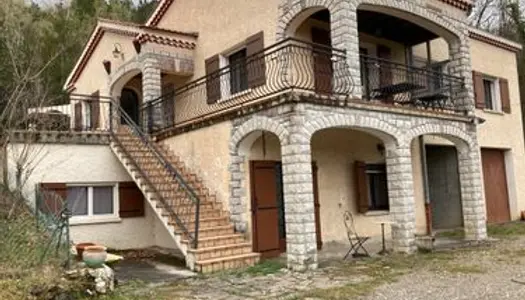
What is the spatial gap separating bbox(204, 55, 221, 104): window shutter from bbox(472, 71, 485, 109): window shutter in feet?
29.5

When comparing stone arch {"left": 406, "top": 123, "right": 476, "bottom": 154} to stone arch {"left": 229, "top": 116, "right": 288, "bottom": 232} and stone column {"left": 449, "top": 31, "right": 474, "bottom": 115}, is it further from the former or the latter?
stone arch {"left": 229, "top": 116, "right": 288, "bottom": 232}

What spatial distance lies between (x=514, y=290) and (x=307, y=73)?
6637 mm

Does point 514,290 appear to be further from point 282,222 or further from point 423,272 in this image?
point 282,222

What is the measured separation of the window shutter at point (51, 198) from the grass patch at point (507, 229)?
471 inches

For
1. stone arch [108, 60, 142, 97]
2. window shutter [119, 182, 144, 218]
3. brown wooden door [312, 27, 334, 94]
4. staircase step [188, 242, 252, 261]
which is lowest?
staircase step [188, 242, 252, 261]

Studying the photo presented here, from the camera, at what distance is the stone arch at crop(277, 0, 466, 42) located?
35.8 ft

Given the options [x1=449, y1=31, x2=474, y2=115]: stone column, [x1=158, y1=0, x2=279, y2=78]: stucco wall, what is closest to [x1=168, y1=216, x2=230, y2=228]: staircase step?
[x1=158, y1=0, x2=279, y2=78]: stucco wall

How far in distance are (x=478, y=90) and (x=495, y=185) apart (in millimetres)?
3639

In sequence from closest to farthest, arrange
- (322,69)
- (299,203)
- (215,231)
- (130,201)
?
(299,203) < (215,231) < (322,69) < (130,201)

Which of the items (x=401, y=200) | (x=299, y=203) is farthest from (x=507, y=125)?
(x=299, y=203)

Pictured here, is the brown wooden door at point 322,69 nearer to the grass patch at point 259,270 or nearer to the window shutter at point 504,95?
the grass patch at point 259,270

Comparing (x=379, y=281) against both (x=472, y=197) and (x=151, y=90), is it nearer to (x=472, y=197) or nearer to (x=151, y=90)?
(x=472, y=197)

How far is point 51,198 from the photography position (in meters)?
12.3

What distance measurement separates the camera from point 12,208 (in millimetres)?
10398
